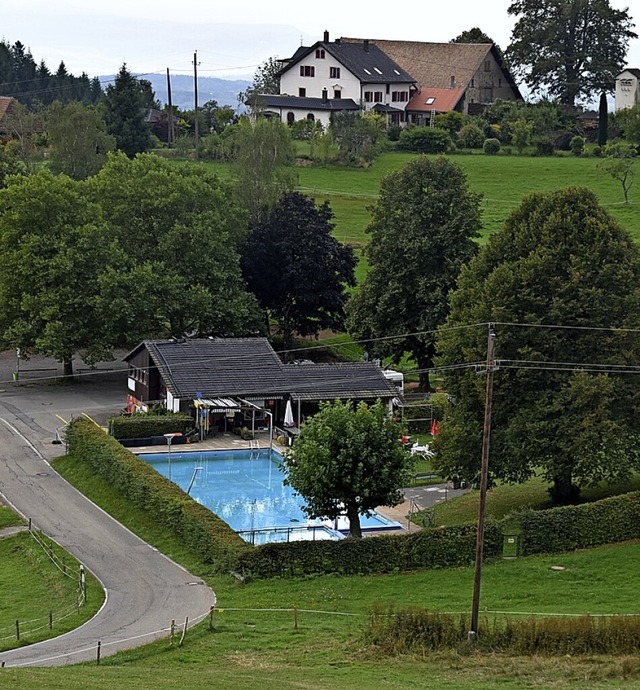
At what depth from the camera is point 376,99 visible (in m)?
123

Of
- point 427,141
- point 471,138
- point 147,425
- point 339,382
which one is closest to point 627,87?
point 471,138

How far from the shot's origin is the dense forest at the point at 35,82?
17050 cm

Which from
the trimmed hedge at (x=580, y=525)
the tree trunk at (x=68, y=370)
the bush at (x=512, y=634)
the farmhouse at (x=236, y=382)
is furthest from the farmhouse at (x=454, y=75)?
the bush at (x=512, y=634)

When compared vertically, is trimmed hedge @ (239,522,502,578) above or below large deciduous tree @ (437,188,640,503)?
below

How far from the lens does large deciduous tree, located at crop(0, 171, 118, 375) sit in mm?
63406

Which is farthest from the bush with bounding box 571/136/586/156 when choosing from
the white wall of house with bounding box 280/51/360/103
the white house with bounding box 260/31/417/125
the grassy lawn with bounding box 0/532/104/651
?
the grassy lawn with bounding box 0/532/104/651

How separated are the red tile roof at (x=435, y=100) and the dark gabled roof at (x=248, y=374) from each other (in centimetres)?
6667

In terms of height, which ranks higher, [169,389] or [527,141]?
[527,141]

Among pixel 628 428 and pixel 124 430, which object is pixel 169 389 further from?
pixel 628 428

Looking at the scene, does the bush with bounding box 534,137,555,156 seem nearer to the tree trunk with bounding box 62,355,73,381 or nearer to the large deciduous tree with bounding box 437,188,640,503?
the tree trunk with bounding box 62,355,73,381

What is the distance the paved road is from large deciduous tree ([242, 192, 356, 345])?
10.5 meters

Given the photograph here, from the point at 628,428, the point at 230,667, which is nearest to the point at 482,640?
the point at 230,667

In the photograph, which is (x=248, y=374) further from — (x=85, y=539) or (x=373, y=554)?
A: (x=373, y=554)

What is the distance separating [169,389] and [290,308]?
1452 centimetres
